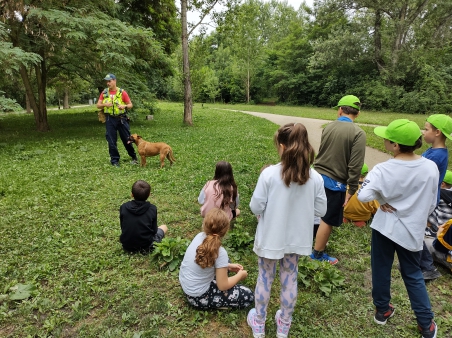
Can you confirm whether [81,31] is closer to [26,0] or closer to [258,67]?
[26,0]

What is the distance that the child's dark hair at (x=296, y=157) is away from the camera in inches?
86.4

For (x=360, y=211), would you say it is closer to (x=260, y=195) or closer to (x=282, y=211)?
(x=282, y=211)

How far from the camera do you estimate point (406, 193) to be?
8.00 ft

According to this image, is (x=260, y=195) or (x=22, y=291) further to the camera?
(x=22, y=291)

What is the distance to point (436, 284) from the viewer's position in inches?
137

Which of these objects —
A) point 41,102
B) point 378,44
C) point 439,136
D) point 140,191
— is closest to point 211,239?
point 140,191

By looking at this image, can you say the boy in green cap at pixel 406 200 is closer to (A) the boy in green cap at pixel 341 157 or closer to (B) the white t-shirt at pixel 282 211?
(B) the white t-shirt at pixel 282 211

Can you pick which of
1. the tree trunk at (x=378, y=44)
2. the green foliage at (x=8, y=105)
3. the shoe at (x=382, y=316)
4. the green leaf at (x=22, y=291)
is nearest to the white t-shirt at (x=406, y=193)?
the shoe at (x=382, y=316)

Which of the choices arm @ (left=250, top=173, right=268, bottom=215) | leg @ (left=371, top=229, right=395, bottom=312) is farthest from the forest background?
leg @ (left=371, top=229, right=395, bottom=312)

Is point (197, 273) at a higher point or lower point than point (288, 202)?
lower

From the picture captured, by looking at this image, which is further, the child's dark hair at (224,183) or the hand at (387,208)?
the child's dark hair at (224,183)

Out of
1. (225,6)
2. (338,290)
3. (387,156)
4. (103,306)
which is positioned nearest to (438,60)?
(225,6)

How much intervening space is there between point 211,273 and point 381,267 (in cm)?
156

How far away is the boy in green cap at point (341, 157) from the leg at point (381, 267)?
33.1 inches
